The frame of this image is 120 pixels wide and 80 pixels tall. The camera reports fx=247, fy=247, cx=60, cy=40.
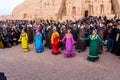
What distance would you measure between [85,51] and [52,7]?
22.5m

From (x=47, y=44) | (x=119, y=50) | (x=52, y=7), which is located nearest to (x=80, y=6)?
(x=52, y=7)

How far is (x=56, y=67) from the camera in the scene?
1078 cm

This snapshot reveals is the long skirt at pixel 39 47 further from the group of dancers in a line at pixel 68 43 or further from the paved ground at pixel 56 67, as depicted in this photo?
the paved ground at pixel 56 67

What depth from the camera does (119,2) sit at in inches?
1307

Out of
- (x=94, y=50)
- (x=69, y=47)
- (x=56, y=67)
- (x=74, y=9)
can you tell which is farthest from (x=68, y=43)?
(x=74, y=9)

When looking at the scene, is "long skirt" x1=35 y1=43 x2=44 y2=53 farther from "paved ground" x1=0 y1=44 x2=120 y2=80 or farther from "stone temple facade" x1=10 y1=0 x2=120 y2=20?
"stone temple facade" x1=10 y1=0 x2=120 y2=20

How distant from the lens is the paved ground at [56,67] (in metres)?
9.44

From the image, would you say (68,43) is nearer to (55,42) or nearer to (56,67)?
(55,42)

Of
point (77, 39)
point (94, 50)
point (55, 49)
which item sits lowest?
point (55, 49)

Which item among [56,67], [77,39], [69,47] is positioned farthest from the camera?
[77,39]

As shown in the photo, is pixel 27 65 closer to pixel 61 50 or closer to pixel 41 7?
pixel 61 50

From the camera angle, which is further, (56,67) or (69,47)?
(69,47)

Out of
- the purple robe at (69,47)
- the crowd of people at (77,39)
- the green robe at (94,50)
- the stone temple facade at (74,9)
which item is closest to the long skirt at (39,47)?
the crowd of people at (77,39)

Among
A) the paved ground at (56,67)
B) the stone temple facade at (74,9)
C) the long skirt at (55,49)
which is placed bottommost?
the paved ground at (56,67)
